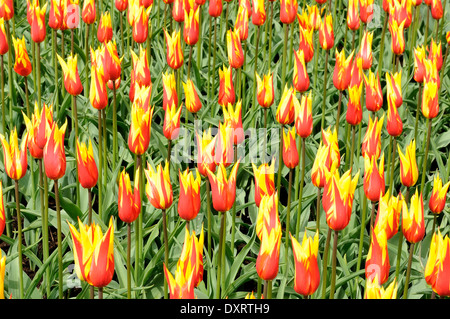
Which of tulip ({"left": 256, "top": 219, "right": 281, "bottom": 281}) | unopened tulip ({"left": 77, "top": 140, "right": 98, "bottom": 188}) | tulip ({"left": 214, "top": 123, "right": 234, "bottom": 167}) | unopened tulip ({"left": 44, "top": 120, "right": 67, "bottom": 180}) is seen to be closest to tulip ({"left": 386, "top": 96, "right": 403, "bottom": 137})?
tulip ({"left": 214, "top": 123, "right": 234, "bottom": 167})

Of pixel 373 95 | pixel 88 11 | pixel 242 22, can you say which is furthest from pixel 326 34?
pixel 88 11

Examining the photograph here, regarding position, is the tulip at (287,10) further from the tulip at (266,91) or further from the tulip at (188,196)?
the tulip at (188,196)

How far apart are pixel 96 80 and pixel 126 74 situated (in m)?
2.03

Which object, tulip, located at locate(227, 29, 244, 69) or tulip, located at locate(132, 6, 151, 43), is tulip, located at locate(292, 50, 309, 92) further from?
tulip, located at locate(132, 6, 151, 43)

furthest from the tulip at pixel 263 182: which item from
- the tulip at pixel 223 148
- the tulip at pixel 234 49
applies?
the tulip at pixel 234 49

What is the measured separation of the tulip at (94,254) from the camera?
6.20 ft

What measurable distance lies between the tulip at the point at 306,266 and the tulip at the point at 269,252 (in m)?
0.05

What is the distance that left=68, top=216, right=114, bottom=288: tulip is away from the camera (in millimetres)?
1891

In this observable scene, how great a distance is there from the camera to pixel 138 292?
2895 millimetres

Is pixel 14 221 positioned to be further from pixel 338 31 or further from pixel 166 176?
pixel 338 31

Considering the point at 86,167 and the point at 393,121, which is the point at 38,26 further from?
the point at 393,121

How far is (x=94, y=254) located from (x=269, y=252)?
1.56 ft

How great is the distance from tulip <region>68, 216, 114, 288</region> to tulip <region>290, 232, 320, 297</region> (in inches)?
19.7

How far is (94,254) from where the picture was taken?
74.8 inches
